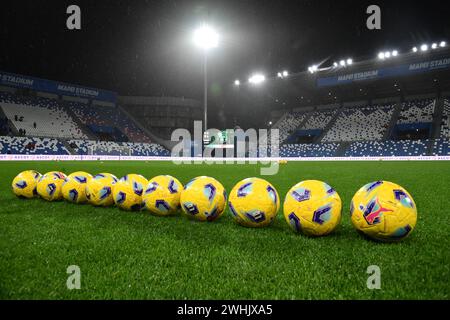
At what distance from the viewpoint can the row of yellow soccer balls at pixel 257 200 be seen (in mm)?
3920

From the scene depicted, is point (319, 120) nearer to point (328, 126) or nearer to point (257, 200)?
point (328, 126)

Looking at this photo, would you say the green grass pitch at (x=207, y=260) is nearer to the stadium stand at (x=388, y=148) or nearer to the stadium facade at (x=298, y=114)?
the stadium facade at (x=298, y=114)

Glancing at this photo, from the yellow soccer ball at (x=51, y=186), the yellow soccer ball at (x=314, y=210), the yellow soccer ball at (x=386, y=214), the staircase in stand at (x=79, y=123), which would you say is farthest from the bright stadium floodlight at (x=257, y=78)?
the yellow soccer ball at (x=386, y=214)

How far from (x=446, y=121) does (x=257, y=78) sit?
23.9m

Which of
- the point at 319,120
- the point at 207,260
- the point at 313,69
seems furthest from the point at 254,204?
the point at 319,120

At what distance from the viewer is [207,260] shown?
338 cm

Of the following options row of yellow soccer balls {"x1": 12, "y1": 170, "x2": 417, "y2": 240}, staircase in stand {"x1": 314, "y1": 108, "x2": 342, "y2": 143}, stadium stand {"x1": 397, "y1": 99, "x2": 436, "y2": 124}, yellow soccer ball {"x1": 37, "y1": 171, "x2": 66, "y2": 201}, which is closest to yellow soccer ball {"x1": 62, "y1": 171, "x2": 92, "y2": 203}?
row of yellow soccer balls {"x1": 12, "y1": 170, "x2": 417, "y2": 240}

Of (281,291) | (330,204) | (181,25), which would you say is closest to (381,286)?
(281,291)

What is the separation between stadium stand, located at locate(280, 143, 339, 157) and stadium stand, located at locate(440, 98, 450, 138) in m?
12.2

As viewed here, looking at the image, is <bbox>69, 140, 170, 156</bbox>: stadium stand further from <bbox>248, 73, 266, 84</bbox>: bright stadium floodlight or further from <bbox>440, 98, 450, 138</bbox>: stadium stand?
<bbox>440, 98, 450, 138</bbox>: stadium stand

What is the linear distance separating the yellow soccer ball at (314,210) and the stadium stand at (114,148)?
4277 cm

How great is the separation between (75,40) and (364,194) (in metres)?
30.9
